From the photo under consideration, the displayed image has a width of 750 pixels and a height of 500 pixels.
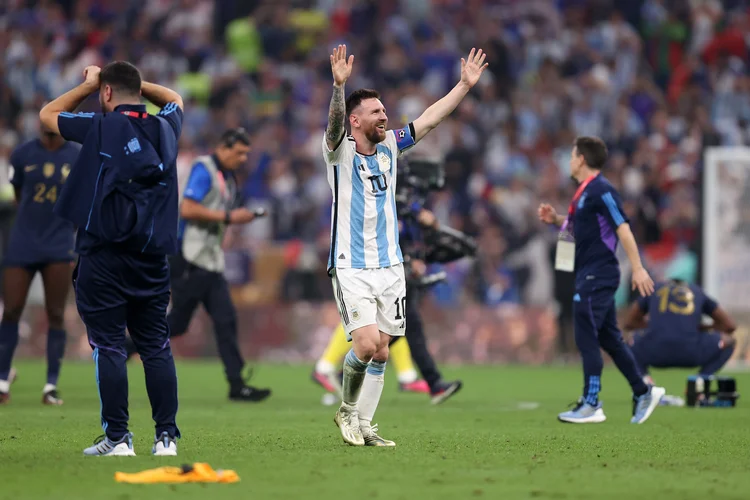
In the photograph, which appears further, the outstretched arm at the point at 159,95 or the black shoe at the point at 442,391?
the black shoe at the point at 442,391

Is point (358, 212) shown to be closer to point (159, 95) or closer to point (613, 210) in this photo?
point (159, 95)

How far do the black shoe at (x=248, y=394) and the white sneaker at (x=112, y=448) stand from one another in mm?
5160

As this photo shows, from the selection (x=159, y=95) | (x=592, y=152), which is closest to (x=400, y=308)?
(x=159, y=95)

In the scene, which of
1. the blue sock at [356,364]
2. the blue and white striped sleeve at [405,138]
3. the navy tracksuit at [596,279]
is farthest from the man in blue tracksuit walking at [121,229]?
the navy tracksuit at [596,279]

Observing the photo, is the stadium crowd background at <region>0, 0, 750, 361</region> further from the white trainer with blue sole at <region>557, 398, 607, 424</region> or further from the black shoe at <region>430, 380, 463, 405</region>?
the white trainer with blue sole at <region>557, 398, 607, 424</region>

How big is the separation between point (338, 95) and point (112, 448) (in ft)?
8.10

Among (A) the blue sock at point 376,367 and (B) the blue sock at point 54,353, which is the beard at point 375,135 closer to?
(A) the blue sock at point 376,367

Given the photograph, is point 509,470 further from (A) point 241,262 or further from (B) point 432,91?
(B) point 432,91

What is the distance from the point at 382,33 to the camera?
25.1 metres

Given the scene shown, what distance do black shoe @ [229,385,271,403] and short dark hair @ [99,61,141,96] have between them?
5.76 metres

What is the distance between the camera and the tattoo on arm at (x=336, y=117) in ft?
25.3

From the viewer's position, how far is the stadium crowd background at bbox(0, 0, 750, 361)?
19.5 m

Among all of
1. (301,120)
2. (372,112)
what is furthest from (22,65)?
(372,112)

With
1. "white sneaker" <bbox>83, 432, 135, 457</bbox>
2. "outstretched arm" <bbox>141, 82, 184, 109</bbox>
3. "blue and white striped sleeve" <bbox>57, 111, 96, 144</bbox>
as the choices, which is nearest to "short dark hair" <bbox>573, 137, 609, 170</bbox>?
"outstretched arm" <bbox>141, 82, 184, 109</bbox>
